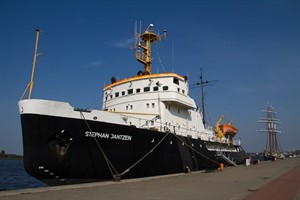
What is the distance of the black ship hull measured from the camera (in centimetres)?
1310

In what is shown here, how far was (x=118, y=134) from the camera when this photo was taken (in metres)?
15.4

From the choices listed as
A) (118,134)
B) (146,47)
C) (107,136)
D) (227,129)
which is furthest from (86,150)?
(227,129)

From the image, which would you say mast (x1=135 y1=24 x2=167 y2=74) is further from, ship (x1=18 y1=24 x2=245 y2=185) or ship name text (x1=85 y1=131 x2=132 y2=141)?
ship name text (x1=85 y1=131 x2=132 y2=141)

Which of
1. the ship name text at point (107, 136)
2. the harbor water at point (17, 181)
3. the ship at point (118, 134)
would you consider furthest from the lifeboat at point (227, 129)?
the ship name text at point (107, 136)

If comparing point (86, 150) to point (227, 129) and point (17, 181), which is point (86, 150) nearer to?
point (17, 181)

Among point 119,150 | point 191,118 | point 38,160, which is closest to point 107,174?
point 119,150

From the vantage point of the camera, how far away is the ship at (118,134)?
Result: 1319 cm

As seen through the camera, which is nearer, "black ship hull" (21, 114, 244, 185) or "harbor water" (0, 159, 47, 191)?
"black ship hull" (21, 114, 244, 185)

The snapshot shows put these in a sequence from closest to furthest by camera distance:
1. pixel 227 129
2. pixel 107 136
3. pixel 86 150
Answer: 1. pixel 86 150
2. pixel 107 136
3. pixel 227 129

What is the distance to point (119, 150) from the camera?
1549 centimetres

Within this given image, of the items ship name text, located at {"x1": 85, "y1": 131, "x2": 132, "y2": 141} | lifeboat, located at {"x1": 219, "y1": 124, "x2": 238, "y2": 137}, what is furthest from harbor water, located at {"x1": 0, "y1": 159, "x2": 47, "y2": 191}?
lifeboat, located at {"x1": 219, "y1": 124, "x2": 238, "y2": 137}

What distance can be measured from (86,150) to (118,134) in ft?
6.68

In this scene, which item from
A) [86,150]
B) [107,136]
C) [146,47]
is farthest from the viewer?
[146,47]

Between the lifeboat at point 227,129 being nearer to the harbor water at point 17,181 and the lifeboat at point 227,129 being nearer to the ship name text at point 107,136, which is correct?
the harbor water at point 17,181
